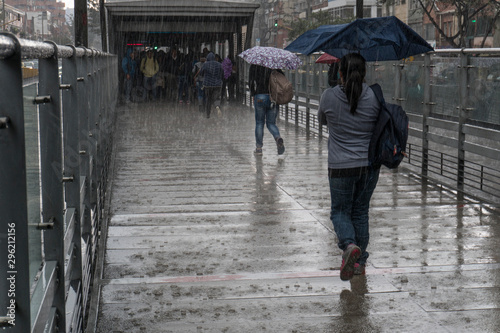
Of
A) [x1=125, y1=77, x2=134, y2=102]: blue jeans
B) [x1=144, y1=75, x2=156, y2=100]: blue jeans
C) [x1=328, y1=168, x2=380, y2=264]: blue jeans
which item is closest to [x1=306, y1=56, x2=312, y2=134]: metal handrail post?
[x1=144, y1=75, x2=156, y2=100]: blue jeans

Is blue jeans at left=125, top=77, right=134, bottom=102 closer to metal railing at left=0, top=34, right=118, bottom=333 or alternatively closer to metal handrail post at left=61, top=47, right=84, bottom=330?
metal railing at left=0, top=34, right=118, bottom=333

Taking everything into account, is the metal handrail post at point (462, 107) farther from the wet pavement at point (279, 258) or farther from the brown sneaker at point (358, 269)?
Result: the brown sneaker at point (358, 269)

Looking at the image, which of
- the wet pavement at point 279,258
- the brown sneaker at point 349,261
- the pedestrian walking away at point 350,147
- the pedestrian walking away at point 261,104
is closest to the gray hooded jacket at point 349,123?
the pedestrian walking away at point 350,147

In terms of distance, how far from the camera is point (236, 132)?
1673 centimetres

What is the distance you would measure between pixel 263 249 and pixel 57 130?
3714 mm

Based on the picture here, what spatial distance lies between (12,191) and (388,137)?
3.97 meters

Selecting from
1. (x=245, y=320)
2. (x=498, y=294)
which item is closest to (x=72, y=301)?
(x=245, y=320)

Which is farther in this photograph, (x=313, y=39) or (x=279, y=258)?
(x=313, y=39)

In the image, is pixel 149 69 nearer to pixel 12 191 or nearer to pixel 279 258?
pixel 279 258

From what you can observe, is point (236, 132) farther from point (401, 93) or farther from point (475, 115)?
point (475, 115)

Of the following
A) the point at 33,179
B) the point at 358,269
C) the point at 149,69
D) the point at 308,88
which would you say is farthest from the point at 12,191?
the point at 149,69

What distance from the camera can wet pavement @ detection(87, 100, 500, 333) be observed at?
476 centimetres

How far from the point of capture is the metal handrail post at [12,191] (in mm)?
1789

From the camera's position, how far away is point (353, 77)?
5.39 m
